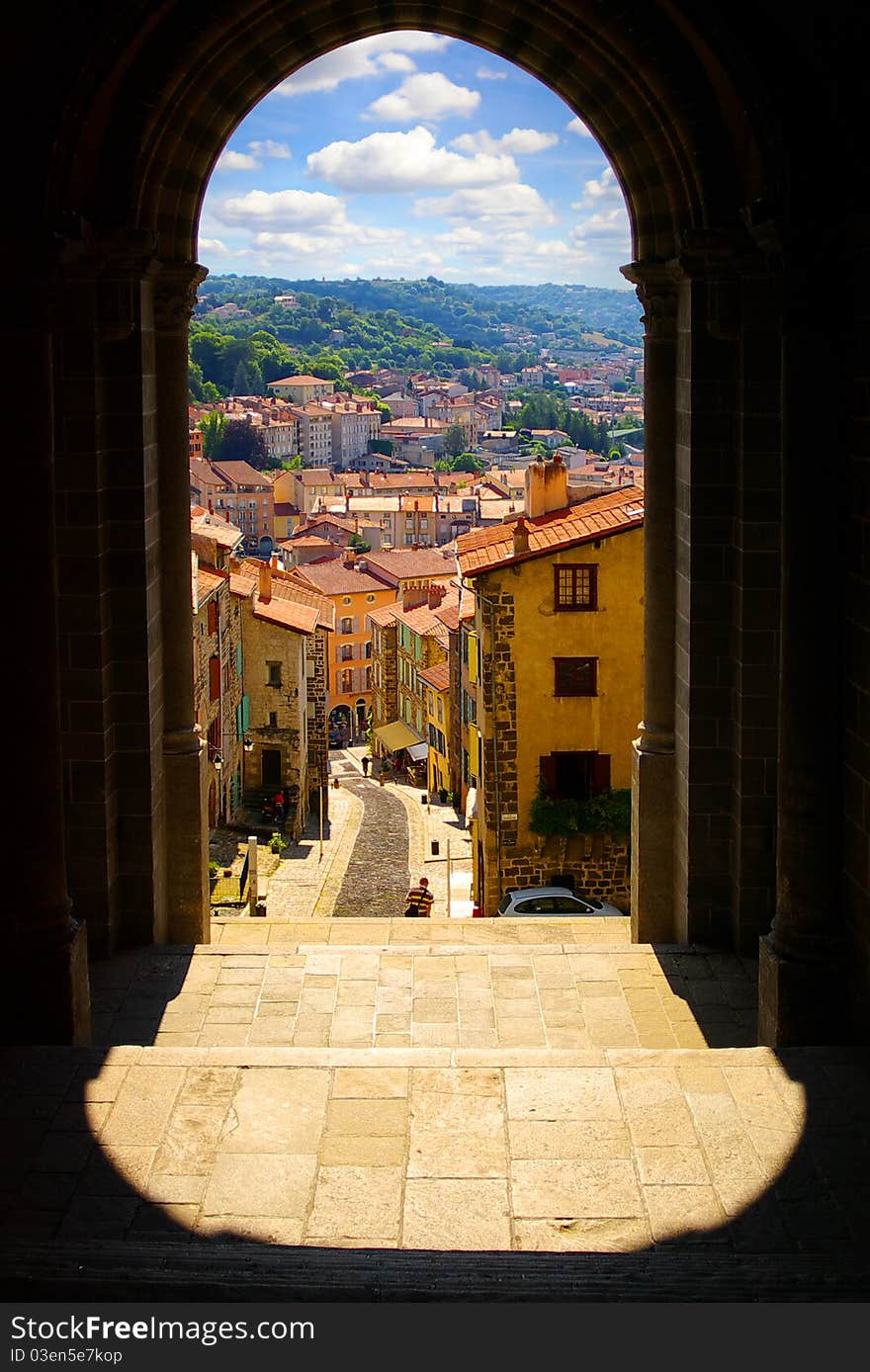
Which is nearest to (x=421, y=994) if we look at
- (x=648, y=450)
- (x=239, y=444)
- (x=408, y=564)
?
(x=648, y=450)

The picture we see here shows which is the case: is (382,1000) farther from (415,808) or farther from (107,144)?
(415,808)

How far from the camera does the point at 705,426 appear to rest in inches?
482

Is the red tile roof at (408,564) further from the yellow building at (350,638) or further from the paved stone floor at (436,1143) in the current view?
the paved stone floor at (436,1143)

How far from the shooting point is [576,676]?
29.2 meters

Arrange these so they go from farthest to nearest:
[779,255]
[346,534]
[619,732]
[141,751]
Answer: [346,534] → [619,732] → [141,751] → [779,255]

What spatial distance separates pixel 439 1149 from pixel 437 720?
53.6 meters

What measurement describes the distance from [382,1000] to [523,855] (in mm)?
19002

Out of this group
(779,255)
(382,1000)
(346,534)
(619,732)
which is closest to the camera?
(779,255)

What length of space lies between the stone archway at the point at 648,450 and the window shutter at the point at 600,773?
16205mm

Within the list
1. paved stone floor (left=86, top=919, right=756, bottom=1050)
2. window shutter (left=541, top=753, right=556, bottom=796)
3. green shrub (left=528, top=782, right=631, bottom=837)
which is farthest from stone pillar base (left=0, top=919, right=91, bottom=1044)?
window shutter (left=541, top=753, right=556, bottom=796)

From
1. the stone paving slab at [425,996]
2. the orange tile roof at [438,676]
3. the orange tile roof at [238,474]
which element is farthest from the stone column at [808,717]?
the orange tile roof at [238,474]

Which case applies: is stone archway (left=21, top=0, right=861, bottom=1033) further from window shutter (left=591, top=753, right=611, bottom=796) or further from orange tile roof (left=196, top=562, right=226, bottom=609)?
orange tile roof (left=196, top=562, right=226, bottom=609)

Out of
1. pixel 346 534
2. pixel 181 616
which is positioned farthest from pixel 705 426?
pixel 346 534

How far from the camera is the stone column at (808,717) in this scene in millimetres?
9570
